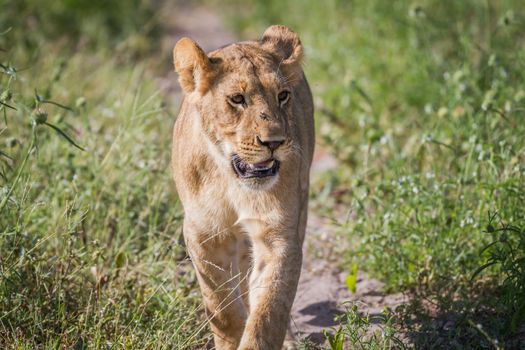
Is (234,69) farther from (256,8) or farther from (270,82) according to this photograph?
(256,8)

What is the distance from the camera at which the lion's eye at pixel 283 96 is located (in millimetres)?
4023

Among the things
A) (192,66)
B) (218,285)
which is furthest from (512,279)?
(192,66)

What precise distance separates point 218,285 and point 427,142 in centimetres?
168

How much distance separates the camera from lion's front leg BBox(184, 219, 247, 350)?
421 cm

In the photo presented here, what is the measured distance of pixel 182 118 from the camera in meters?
4.62

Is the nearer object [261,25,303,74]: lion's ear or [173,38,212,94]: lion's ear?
[173,38,212,94]: lion's ear

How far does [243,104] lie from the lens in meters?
3.93

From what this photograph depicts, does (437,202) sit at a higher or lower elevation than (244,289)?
higher

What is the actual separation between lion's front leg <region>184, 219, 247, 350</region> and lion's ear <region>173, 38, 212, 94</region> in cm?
65

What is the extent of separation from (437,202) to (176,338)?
5.77ft

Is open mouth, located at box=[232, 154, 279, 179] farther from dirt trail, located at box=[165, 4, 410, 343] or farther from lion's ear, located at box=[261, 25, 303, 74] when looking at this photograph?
dirt trail, located at box=[165, 4, 410, 343]

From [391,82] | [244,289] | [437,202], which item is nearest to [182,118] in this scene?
[244,289]

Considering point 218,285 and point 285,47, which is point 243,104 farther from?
point 218,285

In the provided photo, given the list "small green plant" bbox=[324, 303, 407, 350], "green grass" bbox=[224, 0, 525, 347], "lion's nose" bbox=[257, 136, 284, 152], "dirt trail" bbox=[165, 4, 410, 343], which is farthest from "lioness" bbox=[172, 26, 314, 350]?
"green grass" bbox=[224, 0, 525, 347]
